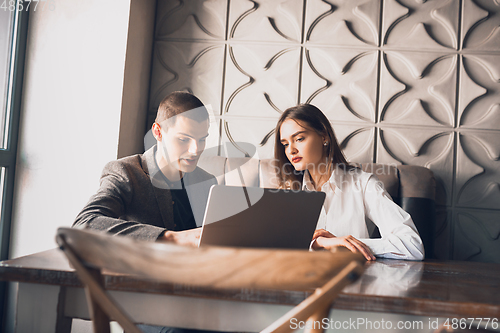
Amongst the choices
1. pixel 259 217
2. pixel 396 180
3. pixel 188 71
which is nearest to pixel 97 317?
pixel 259 217

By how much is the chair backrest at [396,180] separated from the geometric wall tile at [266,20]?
88cm

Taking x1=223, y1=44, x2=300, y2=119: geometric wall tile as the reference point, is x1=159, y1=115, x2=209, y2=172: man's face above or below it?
below

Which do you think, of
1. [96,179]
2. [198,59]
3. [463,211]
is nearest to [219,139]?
[198,59]

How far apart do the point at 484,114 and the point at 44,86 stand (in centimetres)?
271

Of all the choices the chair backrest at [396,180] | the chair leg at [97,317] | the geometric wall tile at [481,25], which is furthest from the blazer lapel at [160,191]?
the geometric wall tile at [481,25]

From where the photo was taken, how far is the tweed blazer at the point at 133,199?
1162mm

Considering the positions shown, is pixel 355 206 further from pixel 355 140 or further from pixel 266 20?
pixel 266 20

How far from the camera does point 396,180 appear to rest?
207 cm

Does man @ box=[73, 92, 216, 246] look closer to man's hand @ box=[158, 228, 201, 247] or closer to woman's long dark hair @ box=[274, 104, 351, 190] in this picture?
man's hand @ box=[158, 228, 201, 247]

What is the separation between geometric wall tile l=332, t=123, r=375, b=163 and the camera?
2352 millimetres

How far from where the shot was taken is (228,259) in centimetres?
45

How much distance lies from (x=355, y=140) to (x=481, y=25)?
109 cm

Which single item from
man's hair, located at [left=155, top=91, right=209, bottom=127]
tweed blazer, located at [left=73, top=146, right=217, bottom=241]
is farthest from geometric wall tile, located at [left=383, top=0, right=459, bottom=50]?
tweed blazer, located at [left=73, top=146, right=217, bottom=241]

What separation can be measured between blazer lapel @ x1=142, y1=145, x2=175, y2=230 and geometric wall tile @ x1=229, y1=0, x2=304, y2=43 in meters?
1.32
